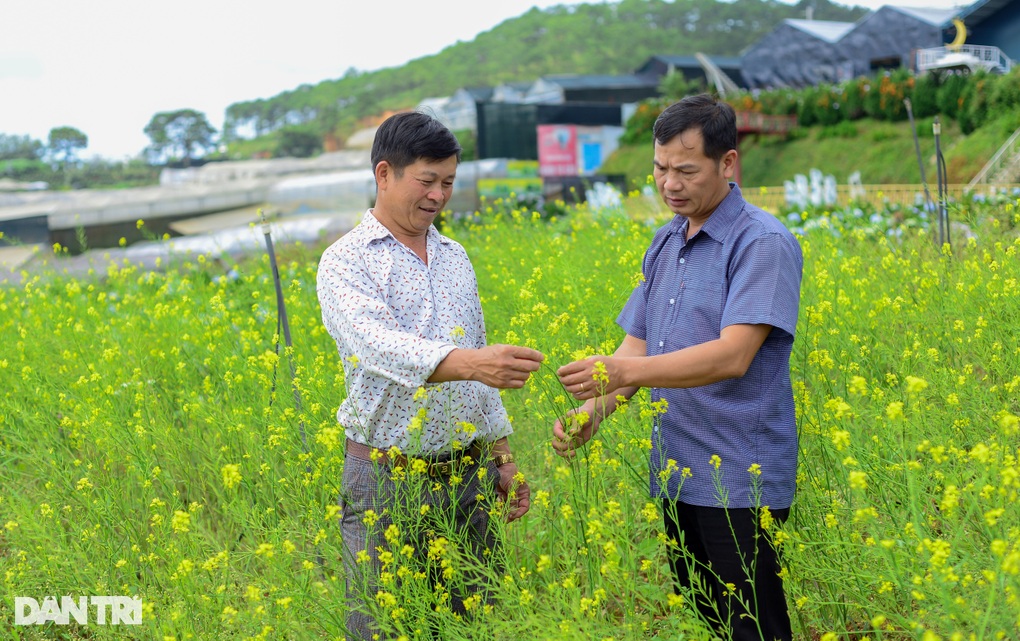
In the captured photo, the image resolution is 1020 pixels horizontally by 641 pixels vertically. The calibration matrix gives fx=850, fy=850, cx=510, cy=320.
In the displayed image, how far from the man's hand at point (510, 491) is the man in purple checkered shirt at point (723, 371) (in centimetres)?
31

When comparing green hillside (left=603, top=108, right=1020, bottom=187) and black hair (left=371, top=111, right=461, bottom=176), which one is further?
green hillside (left=603, top=108, right=1020, bottom=187)

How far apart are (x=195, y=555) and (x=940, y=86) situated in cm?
2132

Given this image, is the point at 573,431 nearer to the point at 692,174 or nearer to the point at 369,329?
the point at 369,329

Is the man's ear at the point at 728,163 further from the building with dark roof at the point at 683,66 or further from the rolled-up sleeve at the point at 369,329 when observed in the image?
the building with dark roof at the point at 683,66

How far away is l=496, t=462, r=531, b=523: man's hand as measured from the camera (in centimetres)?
214

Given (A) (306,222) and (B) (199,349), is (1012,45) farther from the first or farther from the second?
(B) (199,349)

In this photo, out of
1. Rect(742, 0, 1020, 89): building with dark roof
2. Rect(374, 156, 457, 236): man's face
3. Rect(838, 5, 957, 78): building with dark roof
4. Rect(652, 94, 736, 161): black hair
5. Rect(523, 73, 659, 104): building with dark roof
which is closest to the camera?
Rect(652, 94, 736, 161): black hair

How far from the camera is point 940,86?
19.7 m

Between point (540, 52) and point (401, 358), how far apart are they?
90831 millimetres

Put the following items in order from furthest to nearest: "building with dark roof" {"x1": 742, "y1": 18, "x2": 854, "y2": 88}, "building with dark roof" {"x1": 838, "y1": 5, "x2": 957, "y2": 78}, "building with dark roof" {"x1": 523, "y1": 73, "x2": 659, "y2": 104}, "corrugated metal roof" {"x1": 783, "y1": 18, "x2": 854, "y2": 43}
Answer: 1. "building with dark roof" {"x1": 523, "y1": 73, "x2": 659, "y2": 104}
2. "corrugated metal roof" {"x1": 783, "y1": 18, "x2": 854, "y2": 43}
3. "building with dark roof" {"x1": 742, "y1": 18, "x2": 854, "y2": 88}
4. "building with dark roof" {"x1": 838, "y1": 5, "x2": 957, "y2": 78}

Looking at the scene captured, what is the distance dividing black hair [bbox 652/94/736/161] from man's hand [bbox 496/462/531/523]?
2.93ft

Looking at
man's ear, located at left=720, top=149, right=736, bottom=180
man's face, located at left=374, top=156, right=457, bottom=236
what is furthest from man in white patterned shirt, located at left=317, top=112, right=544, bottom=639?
man's ear, located at left=720, top=149, right=736, bottom=180

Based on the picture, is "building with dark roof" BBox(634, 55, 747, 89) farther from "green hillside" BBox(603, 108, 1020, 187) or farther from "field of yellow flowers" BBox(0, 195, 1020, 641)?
"field of yellow flowers" BBox(0, 195, 1020, 641)

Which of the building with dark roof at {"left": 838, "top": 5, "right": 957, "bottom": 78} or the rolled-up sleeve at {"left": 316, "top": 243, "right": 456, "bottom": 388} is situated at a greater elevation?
the building with dark roof at {"left": 838, "top": 5, "right": 957, "bottom": 78}
